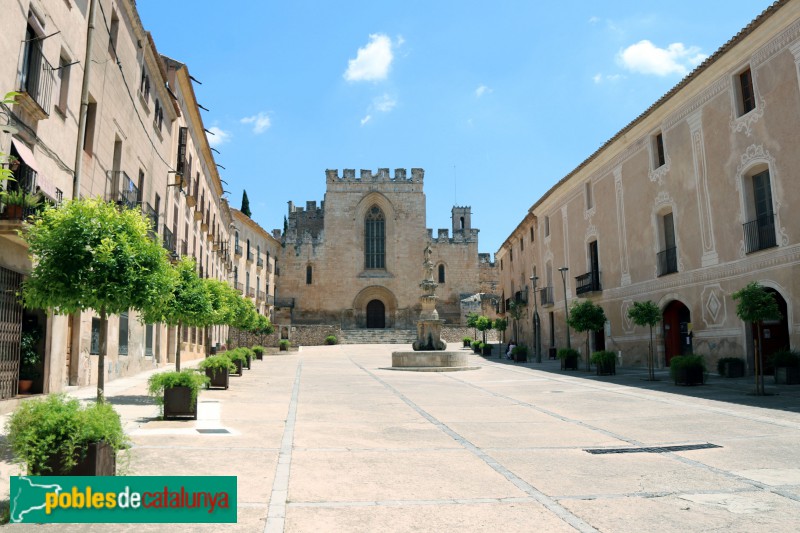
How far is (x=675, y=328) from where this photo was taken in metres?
20.6

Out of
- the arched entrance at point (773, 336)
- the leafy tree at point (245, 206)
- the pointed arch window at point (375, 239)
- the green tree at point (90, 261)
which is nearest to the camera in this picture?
the green tree at point (90, 261)

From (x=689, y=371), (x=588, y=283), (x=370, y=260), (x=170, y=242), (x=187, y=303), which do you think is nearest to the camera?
(x=187, y=303)

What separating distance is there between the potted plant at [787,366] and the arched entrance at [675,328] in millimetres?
5782

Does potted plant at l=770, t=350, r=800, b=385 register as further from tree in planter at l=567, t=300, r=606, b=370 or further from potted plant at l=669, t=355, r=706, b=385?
tree in planter at l=567, t=300, r=606, b=370

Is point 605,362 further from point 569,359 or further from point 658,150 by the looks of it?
point 658,150

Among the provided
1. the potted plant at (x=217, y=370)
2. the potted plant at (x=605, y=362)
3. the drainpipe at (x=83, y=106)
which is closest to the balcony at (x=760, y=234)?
the potted plant at (x=605, y=362)

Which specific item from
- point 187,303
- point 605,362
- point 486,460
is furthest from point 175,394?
point 605,362

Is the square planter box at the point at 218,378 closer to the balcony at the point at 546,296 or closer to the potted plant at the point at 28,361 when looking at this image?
the potted plant at the point at 28,361

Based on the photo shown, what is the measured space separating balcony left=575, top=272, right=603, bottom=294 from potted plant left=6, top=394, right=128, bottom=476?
23517mm

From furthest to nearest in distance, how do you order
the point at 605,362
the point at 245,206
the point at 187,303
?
the point at 245,206
the point at 605,362
the point at 187,303

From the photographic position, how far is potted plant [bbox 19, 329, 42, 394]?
35.6 feet

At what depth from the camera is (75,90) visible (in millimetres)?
12703

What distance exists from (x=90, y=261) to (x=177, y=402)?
2443mm

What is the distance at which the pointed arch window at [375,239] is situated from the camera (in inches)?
2197
